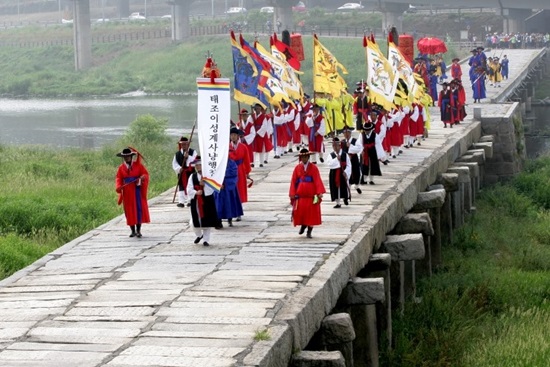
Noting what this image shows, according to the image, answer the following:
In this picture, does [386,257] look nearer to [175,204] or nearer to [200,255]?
[200,255]

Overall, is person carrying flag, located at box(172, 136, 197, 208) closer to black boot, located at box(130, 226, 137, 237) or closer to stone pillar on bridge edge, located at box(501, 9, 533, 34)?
black boot, located at box(130, 226, 137, 237)

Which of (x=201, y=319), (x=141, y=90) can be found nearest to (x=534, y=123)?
(x=141, y=90)

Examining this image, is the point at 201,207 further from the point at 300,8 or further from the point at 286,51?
the point at 300,8

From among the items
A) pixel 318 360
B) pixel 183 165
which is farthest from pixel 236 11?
pixel 318 360

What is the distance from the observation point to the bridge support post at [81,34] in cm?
7788

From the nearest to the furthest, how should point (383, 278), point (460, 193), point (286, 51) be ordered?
1. point (383, 278)
2. point (460, 193)
3. point (286, 51)

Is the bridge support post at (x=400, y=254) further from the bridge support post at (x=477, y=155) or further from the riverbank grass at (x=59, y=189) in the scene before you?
the bridge support post at (x=477, y=155)

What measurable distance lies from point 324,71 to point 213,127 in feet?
29.2

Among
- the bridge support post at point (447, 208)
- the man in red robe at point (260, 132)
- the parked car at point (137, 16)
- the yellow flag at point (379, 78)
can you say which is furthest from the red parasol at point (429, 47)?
the parked car at point (137, 16)

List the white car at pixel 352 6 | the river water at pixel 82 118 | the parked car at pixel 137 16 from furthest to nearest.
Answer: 1. the parked car at pixel 137 16
2. the white car at pixel 352 6
3. the river water at pixel 82 118

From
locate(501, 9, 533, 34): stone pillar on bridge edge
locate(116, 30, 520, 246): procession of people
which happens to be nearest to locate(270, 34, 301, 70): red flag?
locate(116, 30, 520, 246): procession of people

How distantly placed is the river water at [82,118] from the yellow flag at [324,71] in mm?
18502

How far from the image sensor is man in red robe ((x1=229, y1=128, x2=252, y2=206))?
17.1 m

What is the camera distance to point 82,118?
53438 millimetres
